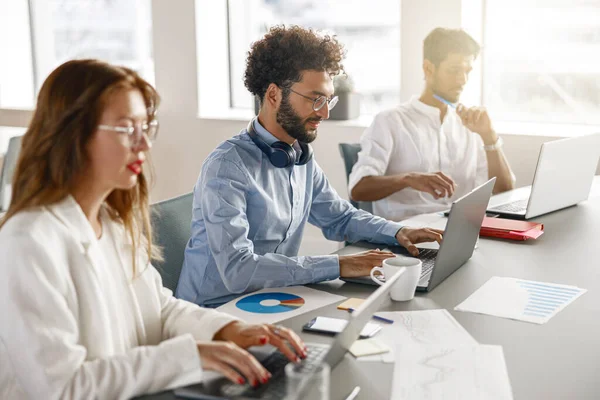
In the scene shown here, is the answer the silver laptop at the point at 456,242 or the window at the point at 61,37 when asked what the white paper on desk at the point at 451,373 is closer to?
the silver laptop at the point at 456,242

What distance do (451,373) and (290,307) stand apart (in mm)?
453

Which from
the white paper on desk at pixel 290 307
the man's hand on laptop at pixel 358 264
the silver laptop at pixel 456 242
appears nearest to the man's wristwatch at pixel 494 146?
the silver laptop at pixel 456 242

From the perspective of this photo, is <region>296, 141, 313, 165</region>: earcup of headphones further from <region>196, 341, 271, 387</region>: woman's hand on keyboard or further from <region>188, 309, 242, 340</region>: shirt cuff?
<region>196, 341, 271, 387</region>: woman's hand on keyboard

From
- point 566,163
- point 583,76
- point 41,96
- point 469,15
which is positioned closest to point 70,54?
point 469,15

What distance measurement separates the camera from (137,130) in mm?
1325

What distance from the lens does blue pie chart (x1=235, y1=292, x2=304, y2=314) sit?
1.66 metres

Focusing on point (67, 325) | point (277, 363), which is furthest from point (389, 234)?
point (67, 325)

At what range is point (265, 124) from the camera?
85.5 inches

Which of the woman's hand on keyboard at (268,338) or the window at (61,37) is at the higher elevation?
the window at (61,37)

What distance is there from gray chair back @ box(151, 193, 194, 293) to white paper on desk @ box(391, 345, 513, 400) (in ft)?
2.84

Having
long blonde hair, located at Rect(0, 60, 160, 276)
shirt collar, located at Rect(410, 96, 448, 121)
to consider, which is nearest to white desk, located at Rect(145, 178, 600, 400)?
long blonde hair, located at Rect(0, 60, 160, 276)

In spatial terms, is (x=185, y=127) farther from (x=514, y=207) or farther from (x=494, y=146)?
(x=514, y=207)

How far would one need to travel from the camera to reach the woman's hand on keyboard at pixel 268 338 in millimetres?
1320

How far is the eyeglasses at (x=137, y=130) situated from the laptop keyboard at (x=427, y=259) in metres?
0.80
